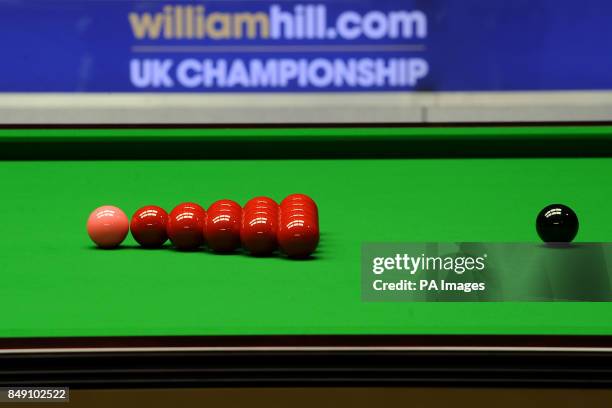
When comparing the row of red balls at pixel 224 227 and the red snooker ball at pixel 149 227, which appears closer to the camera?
the row of red balls at pixel 224 227

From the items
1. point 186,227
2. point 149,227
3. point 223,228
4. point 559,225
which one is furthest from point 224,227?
point 559,225

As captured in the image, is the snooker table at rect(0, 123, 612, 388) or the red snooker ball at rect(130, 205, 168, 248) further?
the red snooker ball at rect(130, 205, 168, 248)

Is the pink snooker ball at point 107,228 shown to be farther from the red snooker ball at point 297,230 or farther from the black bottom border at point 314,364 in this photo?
the black bottom border at point 314,364

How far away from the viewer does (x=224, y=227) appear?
2469mm

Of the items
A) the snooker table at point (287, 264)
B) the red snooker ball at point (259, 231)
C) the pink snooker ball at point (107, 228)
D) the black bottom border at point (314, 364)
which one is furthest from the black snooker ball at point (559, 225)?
the pink snooker ball at point (107, 228)

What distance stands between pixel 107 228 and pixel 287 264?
20.3 inches

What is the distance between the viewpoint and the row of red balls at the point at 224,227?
7.97 feet

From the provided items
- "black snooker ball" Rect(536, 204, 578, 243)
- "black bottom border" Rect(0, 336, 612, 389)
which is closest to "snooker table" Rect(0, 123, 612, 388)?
"black bottom border" Rect(0, 336, 612, 389)

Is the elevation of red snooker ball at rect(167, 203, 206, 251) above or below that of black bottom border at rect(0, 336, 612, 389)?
above

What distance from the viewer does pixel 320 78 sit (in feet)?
17.0

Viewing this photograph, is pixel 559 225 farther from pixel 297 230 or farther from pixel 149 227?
pixel 149 227

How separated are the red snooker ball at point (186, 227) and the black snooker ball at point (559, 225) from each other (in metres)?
0.85

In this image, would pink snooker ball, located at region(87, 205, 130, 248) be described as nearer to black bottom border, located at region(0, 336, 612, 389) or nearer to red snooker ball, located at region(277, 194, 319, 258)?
red snooker ball, located at region(277, 194, 319, 258)

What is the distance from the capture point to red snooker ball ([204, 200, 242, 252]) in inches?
97.1
